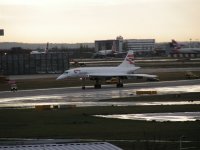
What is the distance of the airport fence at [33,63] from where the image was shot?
132 metres

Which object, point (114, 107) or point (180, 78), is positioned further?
point (180, 78)

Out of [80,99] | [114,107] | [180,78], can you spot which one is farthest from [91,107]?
[180,78]

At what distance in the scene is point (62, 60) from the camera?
136000 mm

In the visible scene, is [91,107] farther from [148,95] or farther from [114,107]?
[148,95]

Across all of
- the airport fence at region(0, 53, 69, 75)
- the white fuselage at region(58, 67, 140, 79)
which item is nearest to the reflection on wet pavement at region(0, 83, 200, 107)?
the white fuselage at region(58, 67, 140, 79)

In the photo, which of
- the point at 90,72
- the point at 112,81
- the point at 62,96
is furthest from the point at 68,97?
the point at 112,81

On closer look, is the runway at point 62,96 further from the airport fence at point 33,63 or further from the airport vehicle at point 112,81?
the airport fence at point 33,63

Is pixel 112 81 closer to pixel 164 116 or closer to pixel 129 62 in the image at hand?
pixel 129 62

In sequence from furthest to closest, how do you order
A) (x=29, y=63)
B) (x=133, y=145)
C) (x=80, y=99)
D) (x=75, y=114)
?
(x=29, y=63), (x=80, y=99), (x=75, y=114), (x=133, y=145)

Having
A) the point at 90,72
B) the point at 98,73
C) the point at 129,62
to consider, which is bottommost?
the point at 98,73

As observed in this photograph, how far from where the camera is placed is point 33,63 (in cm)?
13575

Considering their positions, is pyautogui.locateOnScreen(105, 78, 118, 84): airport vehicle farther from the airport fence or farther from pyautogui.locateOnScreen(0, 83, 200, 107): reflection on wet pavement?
the airport fence

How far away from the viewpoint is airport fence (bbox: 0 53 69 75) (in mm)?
132000

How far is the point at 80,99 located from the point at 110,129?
95.0ft
